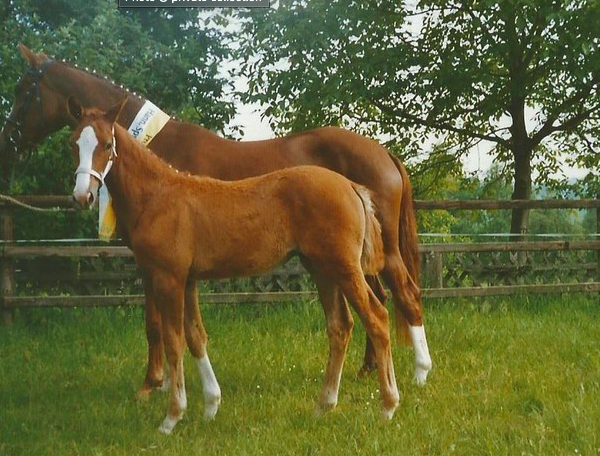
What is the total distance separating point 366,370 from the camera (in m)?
5.64

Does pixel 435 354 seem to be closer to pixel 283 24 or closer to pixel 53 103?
pixel 53 103

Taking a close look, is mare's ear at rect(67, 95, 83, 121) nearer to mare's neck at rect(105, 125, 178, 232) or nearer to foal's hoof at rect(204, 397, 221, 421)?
mare's neck at rect(105, 125, 178, 232)

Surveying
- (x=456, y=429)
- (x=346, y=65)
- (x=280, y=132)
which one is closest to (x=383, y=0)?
(x=346, y=65)

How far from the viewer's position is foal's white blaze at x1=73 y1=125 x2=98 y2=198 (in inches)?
158

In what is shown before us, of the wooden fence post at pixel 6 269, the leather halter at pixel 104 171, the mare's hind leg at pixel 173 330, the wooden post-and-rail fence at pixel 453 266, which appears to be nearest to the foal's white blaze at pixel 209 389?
the mare's hind leg at pixel 173 330

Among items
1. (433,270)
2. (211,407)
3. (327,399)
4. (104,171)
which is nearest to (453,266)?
(433,270)

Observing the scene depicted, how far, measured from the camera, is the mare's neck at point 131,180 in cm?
442

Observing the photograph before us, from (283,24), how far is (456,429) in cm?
688

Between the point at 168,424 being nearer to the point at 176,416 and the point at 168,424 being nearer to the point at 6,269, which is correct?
the point at 176,416

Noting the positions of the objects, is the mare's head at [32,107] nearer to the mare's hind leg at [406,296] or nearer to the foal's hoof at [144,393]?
the foal's hoof at [144,393]

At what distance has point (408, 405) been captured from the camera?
4609 millimetres

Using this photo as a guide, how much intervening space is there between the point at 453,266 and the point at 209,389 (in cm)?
540

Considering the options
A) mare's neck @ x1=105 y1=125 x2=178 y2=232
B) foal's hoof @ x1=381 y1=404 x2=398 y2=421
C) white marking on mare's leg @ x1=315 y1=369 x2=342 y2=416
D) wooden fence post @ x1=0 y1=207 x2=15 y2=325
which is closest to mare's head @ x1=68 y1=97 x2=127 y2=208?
mare's neck @ x1=105 y1=125 x2=178 y2=232

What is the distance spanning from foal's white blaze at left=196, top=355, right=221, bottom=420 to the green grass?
0.07 metres
